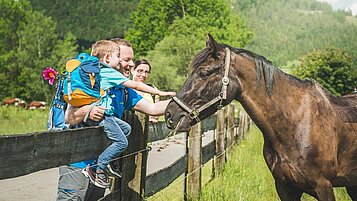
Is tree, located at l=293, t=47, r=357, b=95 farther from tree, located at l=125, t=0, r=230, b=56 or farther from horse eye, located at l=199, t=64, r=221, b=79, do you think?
horse eye, located at l=199, t=64, r=221, b=79

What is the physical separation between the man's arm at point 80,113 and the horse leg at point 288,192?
1964mm

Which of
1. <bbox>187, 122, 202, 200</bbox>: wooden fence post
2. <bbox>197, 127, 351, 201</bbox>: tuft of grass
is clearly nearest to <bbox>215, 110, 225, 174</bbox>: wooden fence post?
<bbox>197, 127, 351, 201</bbox>: tuft of grass

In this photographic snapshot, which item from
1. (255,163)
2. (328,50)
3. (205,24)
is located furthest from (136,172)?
(328,50)

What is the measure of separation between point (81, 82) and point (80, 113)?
25 centimetres

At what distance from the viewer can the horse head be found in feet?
13.4

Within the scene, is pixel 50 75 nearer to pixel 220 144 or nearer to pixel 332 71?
pixel 220 144

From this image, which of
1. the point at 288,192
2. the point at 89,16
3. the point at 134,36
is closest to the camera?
the point at 288,192

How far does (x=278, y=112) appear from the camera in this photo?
434 centimetres

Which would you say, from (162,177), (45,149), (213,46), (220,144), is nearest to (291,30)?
(220,144)

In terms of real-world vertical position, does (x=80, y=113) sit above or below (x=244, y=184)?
above

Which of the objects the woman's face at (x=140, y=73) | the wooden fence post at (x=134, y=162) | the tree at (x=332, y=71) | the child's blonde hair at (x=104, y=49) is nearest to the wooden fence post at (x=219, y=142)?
the woman's face at (x=140, y=73)

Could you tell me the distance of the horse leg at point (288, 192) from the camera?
4.48 meters

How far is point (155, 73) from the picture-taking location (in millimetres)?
38625

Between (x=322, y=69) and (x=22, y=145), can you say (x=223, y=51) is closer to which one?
(x=22, y=145)
